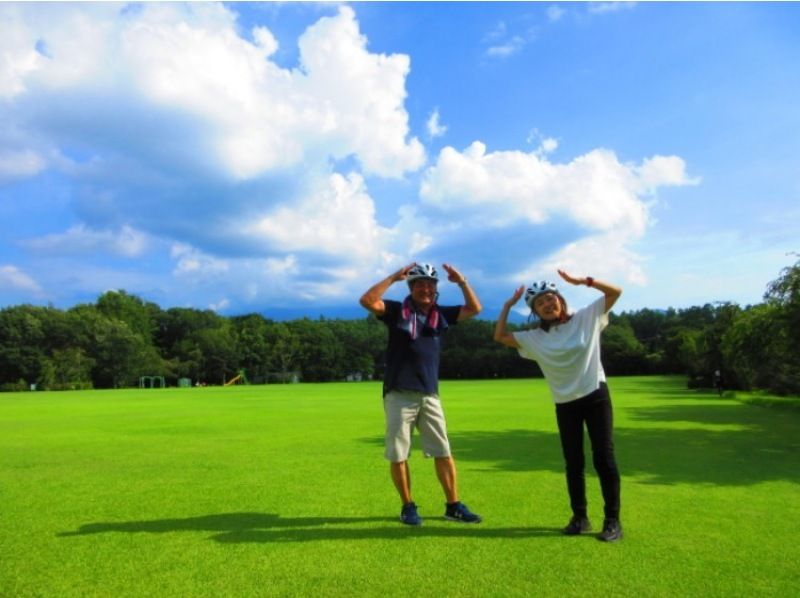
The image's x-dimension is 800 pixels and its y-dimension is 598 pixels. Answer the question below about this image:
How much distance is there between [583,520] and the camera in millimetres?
5309

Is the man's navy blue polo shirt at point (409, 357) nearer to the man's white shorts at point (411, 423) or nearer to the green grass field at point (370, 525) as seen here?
the man's white shorts at point (411, 423)

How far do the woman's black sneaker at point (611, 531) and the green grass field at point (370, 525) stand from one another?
0.12 m

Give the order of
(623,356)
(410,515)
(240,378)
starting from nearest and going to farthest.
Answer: (410,515), (623,356), (240,378)

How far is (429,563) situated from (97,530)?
124 inches

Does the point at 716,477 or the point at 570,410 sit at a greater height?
the point at 570,410

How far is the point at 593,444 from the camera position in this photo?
5.36 metres

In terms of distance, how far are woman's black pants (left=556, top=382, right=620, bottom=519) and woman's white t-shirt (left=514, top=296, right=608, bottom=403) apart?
0.11 metres

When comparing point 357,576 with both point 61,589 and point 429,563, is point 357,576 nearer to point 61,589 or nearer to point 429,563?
point 429,563

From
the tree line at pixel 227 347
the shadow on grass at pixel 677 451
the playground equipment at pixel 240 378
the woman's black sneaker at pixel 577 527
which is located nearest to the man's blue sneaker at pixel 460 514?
the woman's black sneaker at pixel 577 527

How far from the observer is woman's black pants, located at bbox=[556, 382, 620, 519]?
523cm

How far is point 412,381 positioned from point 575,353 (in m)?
1.47

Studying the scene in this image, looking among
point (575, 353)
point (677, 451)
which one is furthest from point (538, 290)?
point (677, 451)

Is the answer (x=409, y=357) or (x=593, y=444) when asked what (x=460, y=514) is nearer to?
(x=593, y=444)

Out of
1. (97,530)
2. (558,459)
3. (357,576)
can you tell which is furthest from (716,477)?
(97,530)
